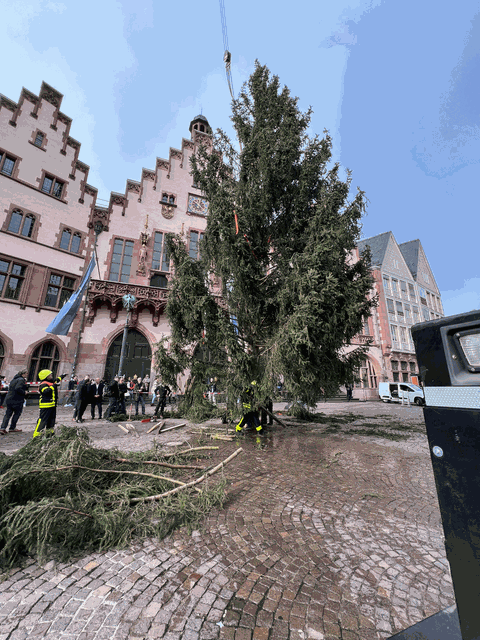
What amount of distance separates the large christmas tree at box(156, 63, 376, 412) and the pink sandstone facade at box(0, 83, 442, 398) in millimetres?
6883

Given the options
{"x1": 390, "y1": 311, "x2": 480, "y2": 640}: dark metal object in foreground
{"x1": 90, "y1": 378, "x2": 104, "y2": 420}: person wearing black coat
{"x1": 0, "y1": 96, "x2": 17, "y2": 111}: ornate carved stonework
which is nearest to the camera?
{"x1": 390, "y1": 311, "x2": 480, "y2": 640}: dark metal object in foreground

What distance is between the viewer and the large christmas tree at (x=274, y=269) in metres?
6.82

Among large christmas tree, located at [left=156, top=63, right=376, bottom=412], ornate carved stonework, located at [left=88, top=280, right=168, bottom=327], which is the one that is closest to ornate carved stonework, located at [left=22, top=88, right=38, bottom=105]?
ornate carved stonework, located at [left=88, top=280, right=168, bottom=327]

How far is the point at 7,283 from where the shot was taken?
626 inches

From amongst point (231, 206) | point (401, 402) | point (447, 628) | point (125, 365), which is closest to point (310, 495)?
point (447, 628)

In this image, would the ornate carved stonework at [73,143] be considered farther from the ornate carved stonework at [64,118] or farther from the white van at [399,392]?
the white van at [399,392]

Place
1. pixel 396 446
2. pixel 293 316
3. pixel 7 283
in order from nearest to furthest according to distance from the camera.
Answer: pixel 293 316 < pixel 396 446 < pixel 7 283

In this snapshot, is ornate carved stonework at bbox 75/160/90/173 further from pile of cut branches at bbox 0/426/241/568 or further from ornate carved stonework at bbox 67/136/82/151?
pile of cut branches at bbox 0/426/241/568

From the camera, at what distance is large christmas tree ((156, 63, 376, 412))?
22.4ft

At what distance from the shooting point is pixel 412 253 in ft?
152

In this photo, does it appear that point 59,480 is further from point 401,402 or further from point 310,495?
point 401,402

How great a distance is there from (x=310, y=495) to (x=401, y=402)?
25.5 metres

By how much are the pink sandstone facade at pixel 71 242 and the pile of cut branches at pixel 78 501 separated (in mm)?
12709

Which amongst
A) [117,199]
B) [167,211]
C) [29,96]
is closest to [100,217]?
[117,199]
